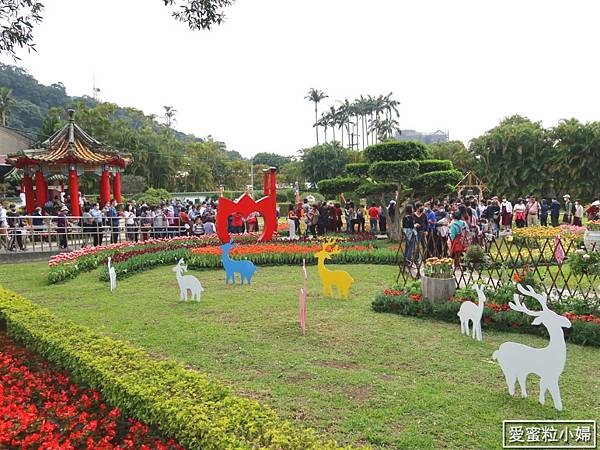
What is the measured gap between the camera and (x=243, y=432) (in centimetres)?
379

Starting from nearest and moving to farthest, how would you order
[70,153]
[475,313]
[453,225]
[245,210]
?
[475,313] → [453,225] → [245,210] → [70,153]

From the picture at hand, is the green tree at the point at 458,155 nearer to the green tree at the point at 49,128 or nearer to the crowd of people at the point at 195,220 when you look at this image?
the crowd of people at the point at 195,220

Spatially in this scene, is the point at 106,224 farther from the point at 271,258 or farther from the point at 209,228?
the point at 271,258

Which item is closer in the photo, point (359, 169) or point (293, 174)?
point (359, 169)

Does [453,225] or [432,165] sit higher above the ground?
[432,165]

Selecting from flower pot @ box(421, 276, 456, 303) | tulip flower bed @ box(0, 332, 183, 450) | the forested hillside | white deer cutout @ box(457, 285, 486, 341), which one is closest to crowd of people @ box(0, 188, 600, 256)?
flower pot @ box(421, 276, 456, 303)

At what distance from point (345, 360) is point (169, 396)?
2.63m

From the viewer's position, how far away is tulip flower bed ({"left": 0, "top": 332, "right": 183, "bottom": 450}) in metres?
4.22

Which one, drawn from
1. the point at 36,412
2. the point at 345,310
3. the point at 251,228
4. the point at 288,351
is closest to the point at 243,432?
the point at 36,412

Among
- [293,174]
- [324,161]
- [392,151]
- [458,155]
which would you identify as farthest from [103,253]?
[293,174]

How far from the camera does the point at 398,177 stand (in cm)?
1694

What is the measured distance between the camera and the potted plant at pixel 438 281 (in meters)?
8.31

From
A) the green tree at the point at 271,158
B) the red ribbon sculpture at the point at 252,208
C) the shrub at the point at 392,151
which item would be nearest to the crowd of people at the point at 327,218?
the shrub at the point at 392,151

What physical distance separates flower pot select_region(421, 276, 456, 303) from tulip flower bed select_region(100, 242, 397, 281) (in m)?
5.55
